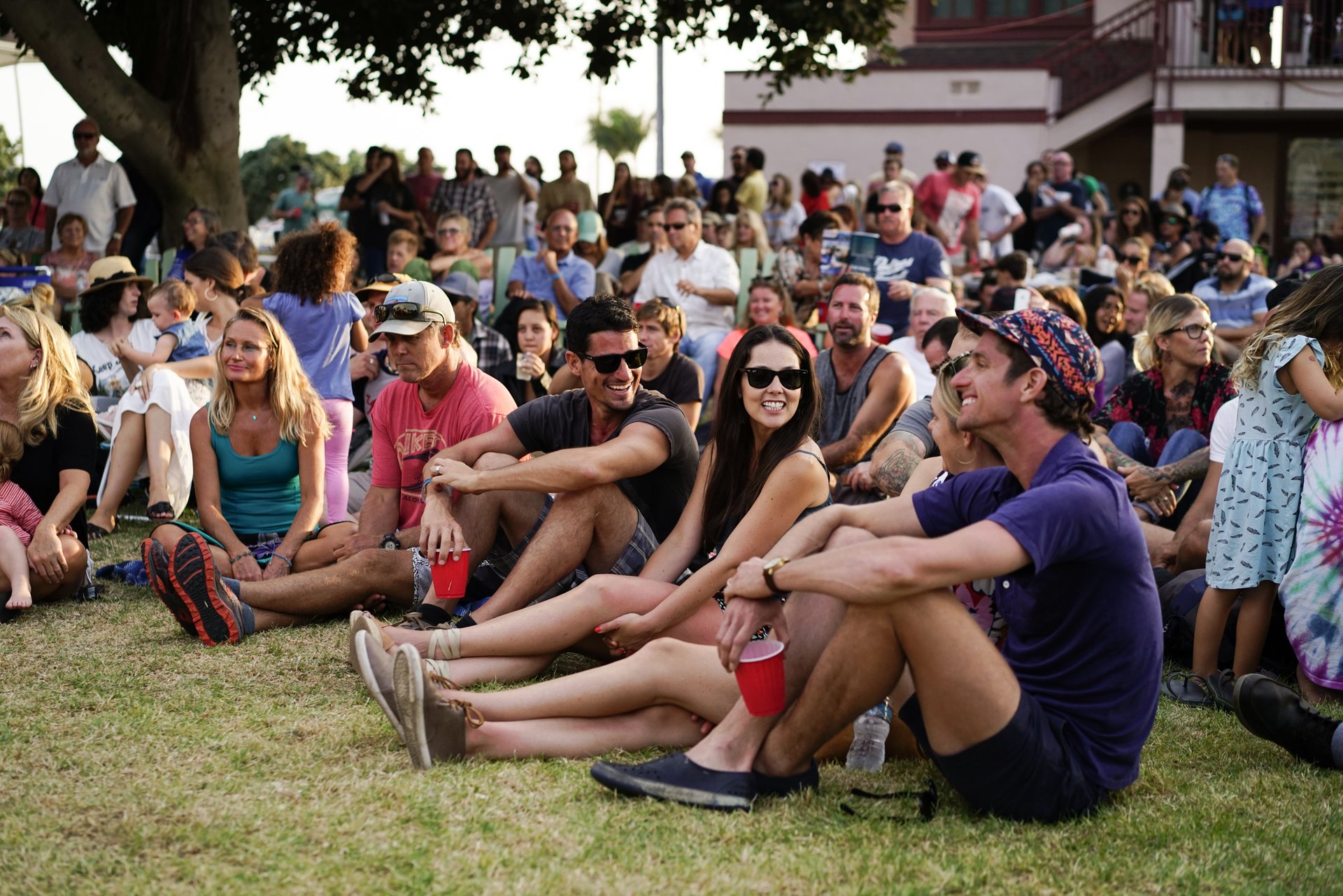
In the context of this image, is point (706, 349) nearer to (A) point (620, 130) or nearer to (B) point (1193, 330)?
(B) point (1193, 330)

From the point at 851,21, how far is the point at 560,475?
33.1ft

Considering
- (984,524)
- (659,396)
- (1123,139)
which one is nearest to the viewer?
(984,524)

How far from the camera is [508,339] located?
10258 mm

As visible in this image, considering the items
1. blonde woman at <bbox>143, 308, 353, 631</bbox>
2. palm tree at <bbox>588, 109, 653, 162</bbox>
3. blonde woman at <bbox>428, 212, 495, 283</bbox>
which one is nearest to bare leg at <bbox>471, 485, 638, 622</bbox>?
blonde woman at <bbox>143, 308, 353, 631</bbox>

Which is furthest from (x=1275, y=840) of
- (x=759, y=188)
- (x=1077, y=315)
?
(x=759, y=188)

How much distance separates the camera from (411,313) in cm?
578

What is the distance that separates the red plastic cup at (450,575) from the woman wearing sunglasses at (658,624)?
0.96 feet

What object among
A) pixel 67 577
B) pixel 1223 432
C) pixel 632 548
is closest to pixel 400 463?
pixel 632 548

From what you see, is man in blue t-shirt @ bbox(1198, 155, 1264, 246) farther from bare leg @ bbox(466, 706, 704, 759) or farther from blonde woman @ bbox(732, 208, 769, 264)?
bare leg @ bbox(466, 706, 704, 759)

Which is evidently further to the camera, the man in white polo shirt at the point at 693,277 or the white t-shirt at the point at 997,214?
the white t-shirt at the point at 997,214

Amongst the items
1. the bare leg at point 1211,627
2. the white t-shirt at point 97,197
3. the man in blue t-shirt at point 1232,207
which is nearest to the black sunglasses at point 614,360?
the bare leg at point 1211,627

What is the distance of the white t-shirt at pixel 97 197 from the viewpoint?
12.8 m

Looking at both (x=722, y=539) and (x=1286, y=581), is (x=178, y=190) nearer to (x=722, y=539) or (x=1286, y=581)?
(x=722, y=539)

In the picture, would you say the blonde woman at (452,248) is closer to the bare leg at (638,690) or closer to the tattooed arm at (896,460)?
the tattooed arm at (896,460)
